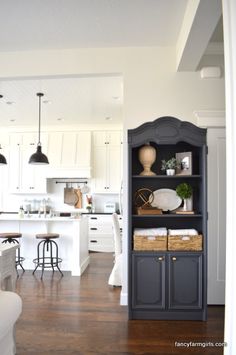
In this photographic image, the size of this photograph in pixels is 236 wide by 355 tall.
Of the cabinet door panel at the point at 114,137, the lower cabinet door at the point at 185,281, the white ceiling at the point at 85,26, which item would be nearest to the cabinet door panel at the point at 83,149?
the cabinet door panel at the point at 114,137

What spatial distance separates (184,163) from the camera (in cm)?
317

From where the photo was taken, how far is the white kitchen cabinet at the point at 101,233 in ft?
21.9

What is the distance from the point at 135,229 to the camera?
3.20 metres

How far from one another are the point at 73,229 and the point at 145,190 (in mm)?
1972

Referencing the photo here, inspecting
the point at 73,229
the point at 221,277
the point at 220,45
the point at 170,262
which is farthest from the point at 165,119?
the point at 73,229

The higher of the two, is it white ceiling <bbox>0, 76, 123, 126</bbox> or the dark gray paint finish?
white ceiling <bbox>0, 76, 123, 126</bbox>

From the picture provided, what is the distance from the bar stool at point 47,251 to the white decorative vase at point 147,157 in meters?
2.30

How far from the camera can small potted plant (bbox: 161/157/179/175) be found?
3.13 meters

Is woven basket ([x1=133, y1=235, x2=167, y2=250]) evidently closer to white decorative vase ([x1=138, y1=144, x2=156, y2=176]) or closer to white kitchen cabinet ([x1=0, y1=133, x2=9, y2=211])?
white decorative vase ([x1=138, y1=144, x2=156, y2=176])

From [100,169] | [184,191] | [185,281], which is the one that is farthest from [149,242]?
[100,169]

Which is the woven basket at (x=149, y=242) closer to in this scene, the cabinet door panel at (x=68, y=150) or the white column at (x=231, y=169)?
the white column at (x=231, y=169)

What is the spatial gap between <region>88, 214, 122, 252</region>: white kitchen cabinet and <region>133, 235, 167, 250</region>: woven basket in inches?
148

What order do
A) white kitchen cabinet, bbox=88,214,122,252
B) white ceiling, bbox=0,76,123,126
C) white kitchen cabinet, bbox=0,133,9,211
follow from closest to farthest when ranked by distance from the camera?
white ceiling, bbox=0,76,123,126
white kitchen cabinet, bbox=88,214,122,252
white kitchen cabinet, bbox=0,133,9,211

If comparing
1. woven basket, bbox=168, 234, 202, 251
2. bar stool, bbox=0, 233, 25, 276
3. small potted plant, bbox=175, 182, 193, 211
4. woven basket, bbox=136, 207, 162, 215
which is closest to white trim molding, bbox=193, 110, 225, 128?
small potted plant, bbox=175, 182, 193, 211
